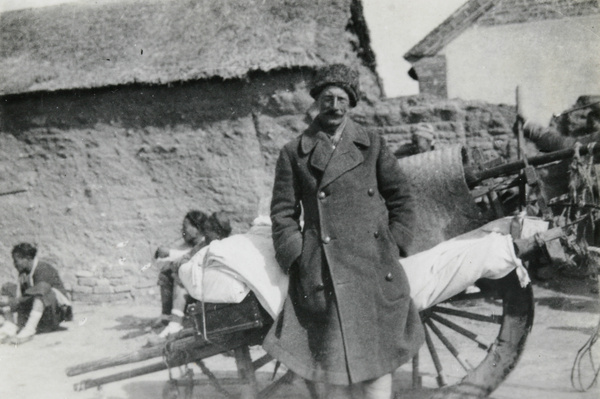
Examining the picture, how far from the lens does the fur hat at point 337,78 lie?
2986 mm

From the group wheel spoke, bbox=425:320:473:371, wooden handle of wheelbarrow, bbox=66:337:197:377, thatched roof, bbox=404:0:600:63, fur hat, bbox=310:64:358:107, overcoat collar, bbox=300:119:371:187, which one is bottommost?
wheel spoke, bbox=425:320:473:371

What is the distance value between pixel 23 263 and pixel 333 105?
532cm

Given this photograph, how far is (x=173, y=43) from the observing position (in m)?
9.00

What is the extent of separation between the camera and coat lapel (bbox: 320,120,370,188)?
9.96 feet

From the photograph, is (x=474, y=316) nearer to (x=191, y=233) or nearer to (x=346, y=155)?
(x=346, y=155)

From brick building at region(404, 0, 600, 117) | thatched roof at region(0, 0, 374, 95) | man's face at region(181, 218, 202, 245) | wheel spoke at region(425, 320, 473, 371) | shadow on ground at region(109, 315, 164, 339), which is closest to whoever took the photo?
wheel spoke at region(425, 320, 473, 371)

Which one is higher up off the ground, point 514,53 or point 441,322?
point 514,53

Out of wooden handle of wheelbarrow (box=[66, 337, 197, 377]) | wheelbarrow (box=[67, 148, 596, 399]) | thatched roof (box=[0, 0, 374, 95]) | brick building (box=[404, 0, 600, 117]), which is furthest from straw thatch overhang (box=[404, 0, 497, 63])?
wooden handle of wheelbarrow (box=[66, 337, 197, 377])

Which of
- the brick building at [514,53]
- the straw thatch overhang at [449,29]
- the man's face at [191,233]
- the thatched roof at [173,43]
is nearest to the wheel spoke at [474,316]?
the man's face at [191,233]

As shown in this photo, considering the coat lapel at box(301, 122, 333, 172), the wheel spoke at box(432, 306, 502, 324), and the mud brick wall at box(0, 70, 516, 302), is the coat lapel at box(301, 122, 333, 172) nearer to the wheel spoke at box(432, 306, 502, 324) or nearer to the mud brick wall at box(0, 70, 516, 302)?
the wheel spoke at box(432, 306, 502, 324)

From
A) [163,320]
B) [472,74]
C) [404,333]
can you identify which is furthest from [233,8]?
[404,333]

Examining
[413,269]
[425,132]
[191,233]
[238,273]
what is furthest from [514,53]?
[238,273]

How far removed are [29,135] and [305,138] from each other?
6949mm

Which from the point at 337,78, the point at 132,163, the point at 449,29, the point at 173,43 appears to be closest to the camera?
the point at 337,78
